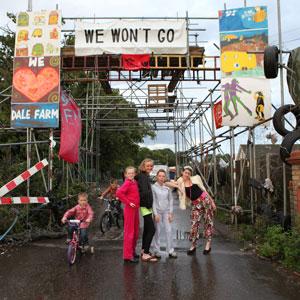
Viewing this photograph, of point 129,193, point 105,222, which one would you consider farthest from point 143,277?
point 105,222

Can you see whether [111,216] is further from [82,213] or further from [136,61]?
[136,61]

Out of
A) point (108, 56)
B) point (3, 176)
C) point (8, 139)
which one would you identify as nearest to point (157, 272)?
point (3, 176)

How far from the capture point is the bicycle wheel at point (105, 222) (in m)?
10.9

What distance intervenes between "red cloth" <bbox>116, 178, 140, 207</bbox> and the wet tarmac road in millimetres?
1065

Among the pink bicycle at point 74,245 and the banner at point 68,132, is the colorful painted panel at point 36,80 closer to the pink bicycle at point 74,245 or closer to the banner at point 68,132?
the banner at point 68,132

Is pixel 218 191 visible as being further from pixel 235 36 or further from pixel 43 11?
pixel 43 11

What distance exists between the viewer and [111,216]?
38.0 feet

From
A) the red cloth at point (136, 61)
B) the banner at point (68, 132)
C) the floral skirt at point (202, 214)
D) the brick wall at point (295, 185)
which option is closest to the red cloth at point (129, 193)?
the floral skirt at point (202, 214)

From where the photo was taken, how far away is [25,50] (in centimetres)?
1128

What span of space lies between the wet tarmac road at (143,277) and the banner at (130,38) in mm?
6393

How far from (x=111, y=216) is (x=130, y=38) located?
16.9 feet

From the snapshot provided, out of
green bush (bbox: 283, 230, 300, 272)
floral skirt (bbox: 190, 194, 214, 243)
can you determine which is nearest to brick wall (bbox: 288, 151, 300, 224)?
green bush (bbox: 283, 230, 300, 272)

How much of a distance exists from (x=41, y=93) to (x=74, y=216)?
13.2 ft

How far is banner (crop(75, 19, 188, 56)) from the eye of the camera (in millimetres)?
12531
